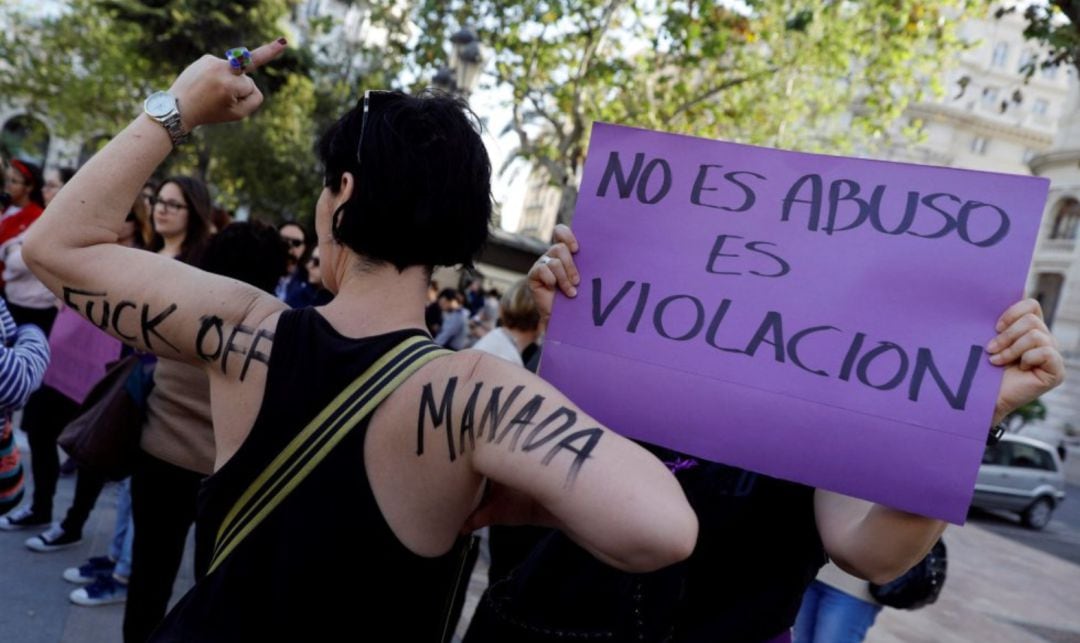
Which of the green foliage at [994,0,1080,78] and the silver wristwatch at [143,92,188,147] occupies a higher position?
the green foliage at [994,0,1080,78]

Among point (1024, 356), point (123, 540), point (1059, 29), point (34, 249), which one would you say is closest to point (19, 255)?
point (123, 540)

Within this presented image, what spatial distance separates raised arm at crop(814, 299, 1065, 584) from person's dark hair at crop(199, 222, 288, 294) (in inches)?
91.4

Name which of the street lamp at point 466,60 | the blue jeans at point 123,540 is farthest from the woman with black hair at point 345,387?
the street lamp at point 466,60

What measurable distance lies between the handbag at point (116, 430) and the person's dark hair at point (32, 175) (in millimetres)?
2861

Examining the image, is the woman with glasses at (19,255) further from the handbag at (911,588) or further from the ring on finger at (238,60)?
the handbag at (911,588)

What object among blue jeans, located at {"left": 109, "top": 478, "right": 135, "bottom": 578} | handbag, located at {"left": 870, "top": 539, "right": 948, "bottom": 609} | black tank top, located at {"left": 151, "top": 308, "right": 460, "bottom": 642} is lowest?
blue jeans, located at {"left": 109, "top": 478, "right": 135, "bottom": 578}

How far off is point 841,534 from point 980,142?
216ft

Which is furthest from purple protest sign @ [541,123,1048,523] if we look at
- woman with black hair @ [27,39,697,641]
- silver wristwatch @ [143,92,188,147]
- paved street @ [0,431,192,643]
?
paved street @ [0,431,192,643]

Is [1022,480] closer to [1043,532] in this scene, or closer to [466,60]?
[1043,532]

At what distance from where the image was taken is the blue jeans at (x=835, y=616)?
11.0ft

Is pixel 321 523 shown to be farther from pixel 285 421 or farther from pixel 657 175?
pixel 657 175

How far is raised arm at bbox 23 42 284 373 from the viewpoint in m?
1.46

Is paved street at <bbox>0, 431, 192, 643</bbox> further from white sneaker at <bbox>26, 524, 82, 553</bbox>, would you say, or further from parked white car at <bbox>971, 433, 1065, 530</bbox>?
parked white car at <bbox>971, 433, 1065, 530</bbox>

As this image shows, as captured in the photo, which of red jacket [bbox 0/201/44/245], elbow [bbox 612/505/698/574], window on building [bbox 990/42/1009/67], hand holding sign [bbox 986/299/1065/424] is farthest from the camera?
window on building [bbox 990/42/1009/67]
